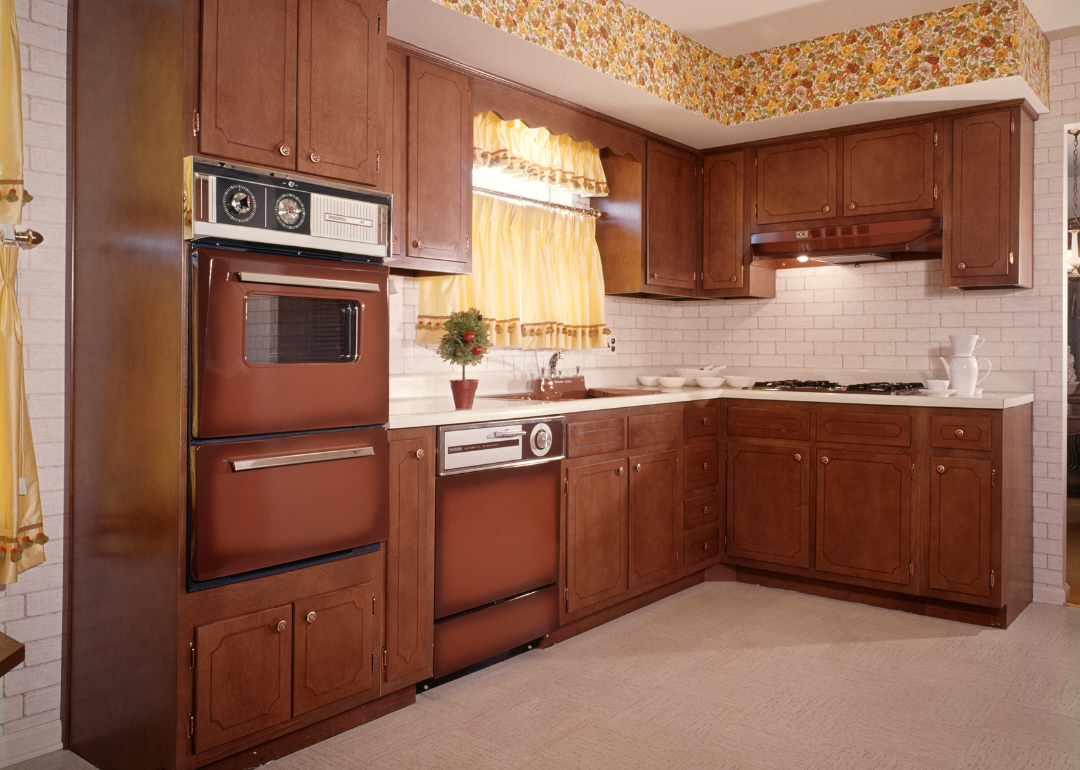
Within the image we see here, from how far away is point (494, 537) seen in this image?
3.31 metres

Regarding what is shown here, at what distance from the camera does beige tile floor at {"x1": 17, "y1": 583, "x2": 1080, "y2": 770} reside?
2619mm

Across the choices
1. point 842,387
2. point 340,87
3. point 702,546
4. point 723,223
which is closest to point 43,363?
point 340,87

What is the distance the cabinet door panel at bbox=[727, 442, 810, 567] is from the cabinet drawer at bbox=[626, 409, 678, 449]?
58cm

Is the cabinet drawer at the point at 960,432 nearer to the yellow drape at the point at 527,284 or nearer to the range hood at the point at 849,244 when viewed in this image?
the range hood at the point at 849,244

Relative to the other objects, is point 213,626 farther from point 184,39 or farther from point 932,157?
point 932,157

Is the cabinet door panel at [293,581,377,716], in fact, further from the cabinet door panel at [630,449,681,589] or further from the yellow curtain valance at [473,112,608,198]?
the yellow curtain valance at [473,112,608,198]

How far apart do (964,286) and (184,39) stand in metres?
3.90

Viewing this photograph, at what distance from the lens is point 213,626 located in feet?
7.59

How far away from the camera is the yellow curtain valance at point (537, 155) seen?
3.93m

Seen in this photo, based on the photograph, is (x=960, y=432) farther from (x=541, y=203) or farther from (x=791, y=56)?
(x=541, y=203)

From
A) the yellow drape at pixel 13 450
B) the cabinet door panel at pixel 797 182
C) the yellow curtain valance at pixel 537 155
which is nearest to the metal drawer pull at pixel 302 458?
the yellow drape at pixel 13 450

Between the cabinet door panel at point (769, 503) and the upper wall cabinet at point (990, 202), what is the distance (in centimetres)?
131

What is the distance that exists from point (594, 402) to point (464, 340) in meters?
0.75

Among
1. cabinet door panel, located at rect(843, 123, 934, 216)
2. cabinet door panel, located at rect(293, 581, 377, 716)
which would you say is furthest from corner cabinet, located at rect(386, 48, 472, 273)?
cabinet door panel, located at rect(843, 123, 934, 216)
